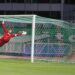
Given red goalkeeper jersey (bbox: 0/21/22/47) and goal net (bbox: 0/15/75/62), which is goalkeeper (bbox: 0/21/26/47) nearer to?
red goalkeeper jersey (bbox: 0/21/22/47)

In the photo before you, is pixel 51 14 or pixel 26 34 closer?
pixel 26 34

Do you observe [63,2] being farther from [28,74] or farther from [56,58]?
[28,74]

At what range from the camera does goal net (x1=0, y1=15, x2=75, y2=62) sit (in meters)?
18.6

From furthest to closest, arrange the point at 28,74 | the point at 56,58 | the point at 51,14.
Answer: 1. the point at 51,14
2. the point at 56,58
3. the point at 28,74

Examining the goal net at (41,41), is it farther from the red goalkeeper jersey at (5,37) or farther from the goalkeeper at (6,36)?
the red goalkeeper jersey at (5,37)

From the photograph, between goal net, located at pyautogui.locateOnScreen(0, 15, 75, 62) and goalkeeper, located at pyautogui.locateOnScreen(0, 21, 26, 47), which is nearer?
goal net, located at pyautogui.locateOnScreen(0, 15, 75, 62)

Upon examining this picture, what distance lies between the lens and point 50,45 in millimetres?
18828

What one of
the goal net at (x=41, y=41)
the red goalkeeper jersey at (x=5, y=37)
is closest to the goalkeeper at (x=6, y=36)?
the red goalkeeper jersey at (x=5, y=37)

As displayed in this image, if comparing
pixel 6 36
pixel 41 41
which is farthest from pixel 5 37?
pixel 41 41

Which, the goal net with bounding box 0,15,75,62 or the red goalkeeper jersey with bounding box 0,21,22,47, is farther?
the red goalkeeper jersey with bounding box 0,21,22,47

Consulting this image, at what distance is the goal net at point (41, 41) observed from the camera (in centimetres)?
1864

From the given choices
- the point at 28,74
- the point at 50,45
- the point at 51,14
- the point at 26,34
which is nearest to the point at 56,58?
the point at 50,45

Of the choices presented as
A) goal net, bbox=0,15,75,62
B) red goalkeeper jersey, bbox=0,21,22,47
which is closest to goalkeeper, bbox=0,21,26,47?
red goalkeeper jersey, bbox=0,21,22,47

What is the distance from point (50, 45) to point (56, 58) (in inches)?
25.9
